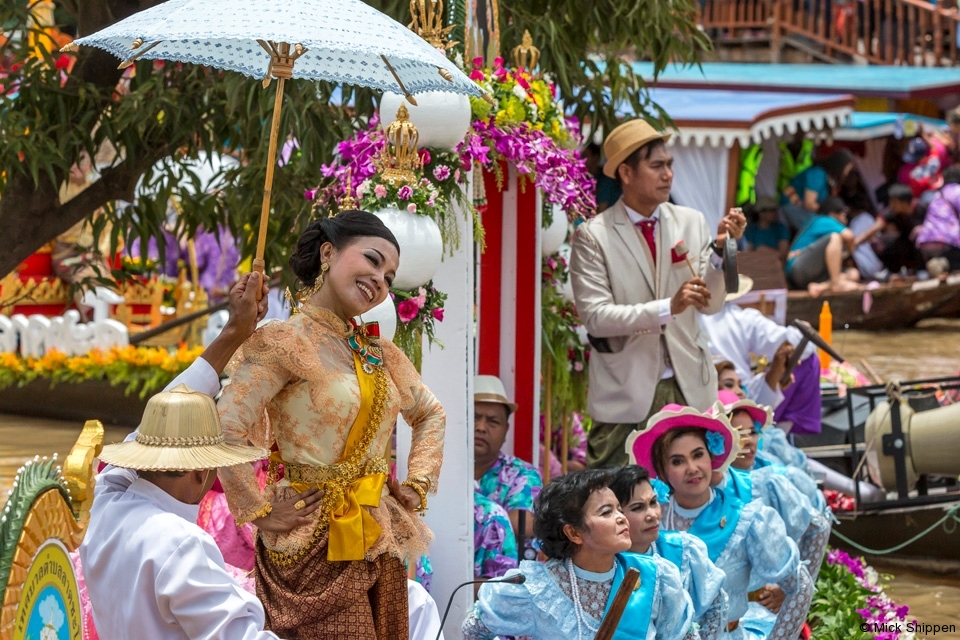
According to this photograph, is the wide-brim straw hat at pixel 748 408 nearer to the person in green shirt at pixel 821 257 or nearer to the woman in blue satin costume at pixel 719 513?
the woman in blue satin costume at pixel 719 513

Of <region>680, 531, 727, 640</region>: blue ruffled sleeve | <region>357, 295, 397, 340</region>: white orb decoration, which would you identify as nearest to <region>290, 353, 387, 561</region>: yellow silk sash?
<region>357, 295, 397, 340</region>: white orb decoration

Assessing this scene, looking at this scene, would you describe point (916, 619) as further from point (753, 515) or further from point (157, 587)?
point (157, 587)

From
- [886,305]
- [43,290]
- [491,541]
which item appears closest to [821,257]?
[886,305]

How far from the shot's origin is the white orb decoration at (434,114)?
5.13 metres

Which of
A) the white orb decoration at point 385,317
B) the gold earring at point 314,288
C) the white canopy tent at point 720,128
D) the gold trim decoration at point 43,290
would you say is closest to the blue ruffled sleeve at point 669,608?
the white orb decoration at point 385,317

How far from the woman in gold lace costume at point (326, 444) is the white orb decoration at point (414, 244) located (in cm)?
67

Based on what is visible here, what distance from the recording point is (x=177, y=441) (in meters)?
3.44

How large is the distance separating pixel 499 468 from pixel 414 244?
155 centimetres

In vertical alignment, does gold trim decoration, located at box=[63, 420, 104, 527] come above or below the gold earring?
below

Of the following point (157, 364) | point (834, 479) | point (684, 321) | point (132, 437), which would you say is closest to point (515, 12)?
point (684, 321)

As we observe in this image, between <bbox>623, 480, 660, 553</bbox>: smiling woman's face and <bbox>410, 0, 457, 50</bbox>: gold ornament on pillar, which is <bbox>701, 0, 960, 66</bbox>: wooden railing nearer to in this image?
<bbox>410, 0, 457, 50</bbox>: gold ornament on pillar

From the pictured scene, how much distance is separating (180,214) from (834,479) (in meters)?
4.27

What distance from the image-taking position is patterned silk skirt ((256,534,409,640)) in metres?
4.14

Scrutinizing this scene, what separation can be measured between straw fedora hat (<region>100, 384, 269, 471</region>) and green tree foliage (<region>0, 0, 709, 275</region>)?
305 centimetres
